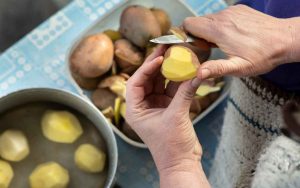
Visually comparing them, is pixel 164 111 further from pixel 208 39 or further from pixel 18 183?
pixel 18 183

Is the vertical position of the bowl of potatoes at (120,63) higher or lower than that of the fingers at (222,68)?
lower

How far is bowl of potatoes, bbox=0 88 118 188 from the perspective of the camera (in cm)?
59

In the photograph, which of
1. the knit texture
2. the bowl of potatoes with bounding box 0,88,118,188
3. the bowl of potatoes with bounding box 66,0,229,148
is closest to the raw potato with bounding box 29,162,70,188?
the bowl of potatoes with bounding box 0,88,118,188

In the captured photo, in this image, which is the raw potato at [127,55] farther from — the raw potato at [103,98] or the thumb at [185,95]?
the thumb at [185,95]

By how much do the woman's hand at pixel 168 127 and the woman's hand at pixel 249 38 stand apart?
50 millimetres

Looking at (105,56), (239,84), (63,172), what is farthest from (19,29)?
(239,84)

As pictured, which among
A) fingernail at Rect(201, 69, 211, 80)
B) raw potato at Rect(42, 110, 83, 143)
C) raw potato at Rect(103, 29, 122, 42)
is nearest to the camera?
fingernail at Rect(201, 69, 211, 80)

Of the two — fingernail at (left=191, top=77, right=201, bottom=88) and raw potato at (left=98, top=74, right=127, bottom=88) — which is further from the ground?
fingernail at (left=191, top=77, right=201, bottom=88)

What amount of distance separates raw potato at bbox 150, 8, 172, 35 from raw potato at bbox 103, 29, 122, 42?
7cm

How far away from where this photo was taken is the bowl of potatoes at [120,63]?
68 centimetres

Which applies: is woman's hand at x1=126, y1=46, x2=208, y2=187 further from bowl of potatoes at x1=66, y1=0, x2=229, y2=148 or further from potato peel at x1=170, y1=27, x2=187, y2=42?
bowl of potatoes at x1=66, y1=0, x2=229, y2=148

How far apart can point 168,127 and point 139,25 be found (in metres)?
0.29

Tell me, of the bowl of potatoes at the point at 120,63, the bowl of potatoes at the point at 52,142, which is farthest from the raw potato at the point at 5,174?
the bowl of potatoes at the point at 120,63

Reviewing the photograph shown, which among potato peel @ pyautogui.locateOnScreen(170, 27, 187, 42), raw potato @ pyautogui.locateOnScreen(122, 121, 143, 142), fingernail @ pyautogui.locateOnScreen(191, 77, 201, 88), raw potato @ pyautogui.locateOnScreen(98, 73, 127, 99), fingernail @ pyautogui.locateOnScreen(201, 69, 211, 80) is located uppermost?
potato peel @ pyautogui.locateOnScreen(170, 27, 187, 42)
